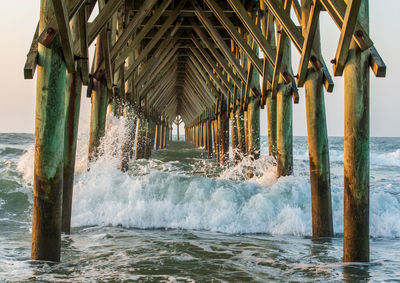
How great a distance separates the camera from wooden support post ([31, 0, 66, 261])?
10.7ft

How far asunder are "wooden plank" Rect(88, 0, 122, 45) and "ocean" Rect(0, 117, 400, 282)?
6.76 ft

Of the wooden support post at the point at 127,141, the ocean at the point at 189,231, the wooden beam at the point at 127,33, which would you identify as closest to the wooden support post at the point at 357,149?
the ocean at the point at 189,231

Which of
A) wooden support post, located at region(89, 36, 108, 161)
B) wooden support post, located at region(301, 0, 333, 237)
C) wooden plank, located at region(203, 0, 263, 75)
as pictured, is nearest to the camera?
wooden support post, located at region(301, 0, 333, 237)

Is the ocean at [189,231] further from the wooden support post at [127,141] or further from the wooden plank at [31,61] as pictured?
the wooden plank at [31,61]

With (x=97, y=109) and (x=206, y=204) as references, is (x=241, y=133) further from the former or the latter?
(x=97, y=109)

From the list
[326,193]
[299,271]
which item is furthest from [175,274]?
[326,193]

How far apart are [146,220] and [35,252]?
2480 millimetres

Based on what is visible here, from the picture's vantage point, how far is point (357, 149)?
3.39m

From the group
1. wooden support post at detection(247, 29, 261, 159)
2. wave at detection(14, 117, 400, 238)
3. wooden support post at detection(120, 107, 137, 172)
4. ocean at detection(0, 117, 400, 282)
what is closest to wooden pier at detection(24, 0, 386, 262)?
ocean at detection(0, 117, 400, 282)

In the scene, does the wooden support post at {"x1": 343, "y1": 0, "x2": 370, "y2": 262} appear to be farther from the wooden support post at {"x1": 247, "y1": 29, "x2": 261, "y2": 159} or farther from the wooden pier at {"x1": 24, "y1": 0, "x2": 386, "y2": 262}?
the wooden support post at {"x1": 247, "y1": 29, "x2": 261, "y2": 159}

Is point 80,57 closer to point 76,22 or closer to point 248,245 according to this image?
point 76,22

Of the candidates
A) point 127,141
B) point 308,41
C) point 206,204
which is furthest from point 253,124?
point 308,41

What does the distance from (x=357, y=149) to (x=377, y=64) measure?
62 cm

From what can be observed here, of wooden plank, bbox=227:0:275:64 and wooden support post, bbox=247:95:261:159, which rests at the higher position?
wooden plank, bbox=227:0:275:64
